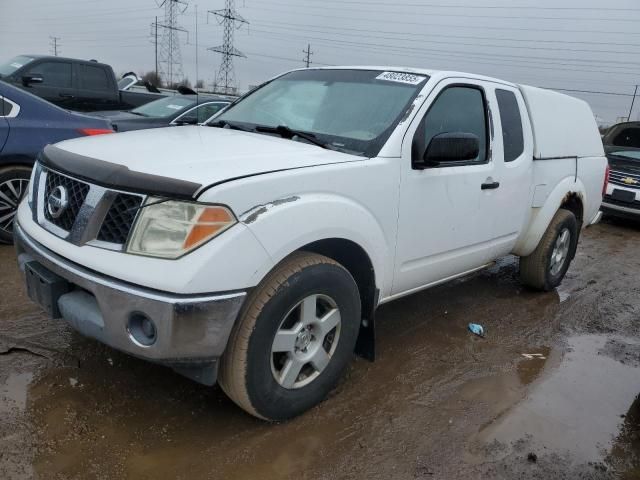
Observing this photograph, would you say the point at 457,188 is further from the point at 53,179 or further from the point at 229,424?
the point at 53,179

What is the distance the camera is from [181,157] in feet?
8.28

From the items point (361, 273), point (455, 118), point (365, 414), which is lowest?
point (365, 414)

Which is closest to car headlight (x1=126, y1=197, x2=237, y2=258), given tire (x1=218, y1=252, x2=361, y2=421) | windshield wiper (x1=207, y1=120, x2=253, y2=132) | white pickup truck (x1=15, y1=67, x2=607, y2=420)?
white pickup truck (x1=15, y1=67, x2=607, y2=420)

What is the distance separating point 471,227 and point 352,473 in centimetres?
191

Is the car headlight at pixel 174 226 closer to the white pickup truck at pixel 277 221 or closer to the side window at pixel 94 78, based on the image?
the white pickup truck at pixel 277 221

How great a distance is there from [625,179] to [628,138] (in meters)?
2.99

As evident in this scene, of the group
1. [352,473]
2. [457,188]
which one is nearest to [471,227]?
[457,188]

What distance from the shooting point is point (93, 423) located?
2.65m

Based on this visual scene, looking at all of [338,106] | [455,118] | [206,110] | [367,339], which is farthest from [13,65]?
[367,339]

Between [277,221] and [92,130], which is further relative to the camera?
[92,130]

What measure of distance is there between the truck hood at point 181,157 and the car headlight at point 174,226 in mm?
77

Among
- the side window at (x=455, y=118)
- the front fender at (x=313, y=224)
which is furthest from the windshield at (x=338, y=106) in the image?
the front fender at (x=313, y=224)

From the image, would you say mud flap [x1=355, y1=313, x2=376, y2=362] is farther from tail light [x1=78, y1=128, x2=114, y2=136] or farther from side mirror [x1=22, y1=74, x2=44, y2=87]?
side mirror [x1=22, y1=74, x2=44, y2=87]

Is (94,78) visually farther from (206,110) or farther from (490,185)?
(490,185)
